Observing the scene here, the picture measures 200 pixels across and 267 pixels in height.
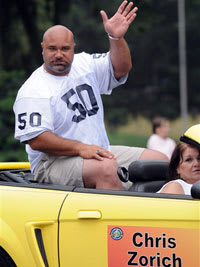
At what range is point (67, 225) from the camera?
13.8 feet

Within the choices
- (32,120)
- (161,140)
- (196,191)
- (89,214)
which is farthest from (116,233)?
(161,140)

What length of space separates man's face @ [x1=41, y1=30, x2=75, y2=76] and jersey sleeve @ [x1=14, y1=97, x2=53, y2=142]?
247 mm

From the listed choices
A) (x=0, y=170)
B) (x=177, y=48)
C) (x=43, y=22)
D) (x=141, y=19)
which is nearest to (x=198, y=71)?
(x=177, y=48)

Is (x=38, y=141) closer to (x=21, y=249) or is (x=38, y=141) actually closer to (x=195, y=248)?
(x=21, y=249)

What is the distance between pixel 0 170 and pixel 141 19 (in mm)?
11945

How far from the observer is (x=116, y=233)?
13.4 ft

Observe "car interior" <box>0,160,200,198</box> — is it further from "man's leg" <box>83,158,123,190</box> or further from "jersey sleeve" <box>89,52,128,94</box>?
"jersey sleeve" <box>89,52,128,94</box>

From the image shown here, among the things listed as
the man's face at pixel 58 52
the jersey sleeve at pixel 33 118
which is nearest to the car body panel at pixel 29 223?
the jersey sleeve at pixel 33 118

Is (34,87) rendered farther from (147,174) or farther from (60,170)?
(147,174)

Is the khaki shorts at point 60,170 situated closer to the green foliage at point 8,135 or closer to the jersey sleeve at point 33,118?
the jersey sleeve at point 33,118

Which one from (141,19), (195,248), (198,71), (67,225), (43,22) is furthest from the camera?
(198,71)

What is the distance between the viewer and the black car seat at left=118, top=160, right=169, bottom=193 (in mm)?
4633

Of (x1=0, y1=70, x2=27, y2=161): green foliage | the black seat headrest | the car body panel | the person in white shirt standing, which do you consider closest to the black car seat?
the black seat headrest

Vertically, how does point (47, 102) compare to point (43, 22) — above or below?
below
